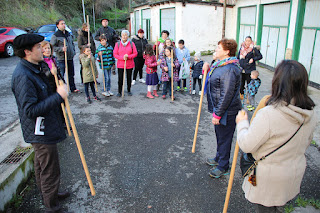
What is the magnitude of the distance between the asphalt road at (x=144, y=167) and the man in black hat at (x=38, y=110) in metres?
0.63

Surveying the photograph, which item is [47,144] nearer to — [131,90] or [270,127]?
[270,127]

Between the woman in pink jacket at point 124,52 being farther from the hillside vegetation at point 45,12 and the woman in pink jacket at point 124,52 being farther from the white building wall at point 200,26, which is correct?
the hillside vegetation at point 45,12

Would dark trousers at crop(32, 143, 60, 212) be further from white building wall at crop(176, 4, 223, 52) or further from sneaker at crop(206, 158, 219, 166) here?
white building wall at crop(176, 4, 223, 52)

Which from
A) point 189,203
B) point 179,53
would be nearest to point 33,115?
point 189,203

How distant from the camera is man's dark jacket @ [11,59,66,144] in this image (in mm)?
2529

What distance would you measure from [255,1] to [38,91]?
12749mm

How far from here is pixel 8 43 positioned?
1454 centimetres

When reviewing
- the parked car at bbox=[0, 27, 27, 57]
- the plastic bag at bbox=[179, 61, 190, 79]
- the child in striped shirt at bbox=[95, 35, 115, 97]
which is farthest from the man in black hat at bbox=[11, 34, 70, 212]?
the parked car at bbox=[0, 27, 27, 57]

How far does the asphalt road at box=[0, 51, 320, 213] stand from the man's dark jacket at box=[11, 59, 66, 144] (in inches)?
43.3

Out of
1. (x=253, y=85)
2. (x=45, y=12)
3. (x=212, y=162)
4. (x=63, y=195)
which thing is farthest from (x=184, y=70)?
(x=45, y=12)

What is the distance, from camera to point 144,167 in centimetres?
413

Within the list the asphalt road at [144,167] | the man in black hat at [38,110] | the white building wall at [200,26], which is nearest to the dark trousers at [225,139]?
the asphalt road at [144,167]

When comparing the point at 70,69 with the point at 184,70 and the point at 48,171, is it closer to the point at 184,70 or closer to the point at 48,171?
the point at 184,70

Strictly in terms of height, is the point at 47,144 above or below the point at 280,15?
below
